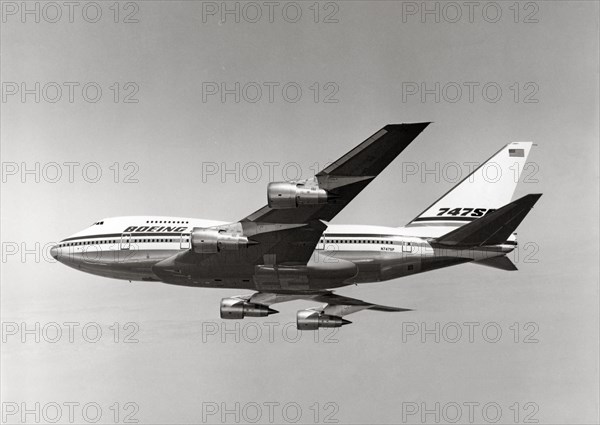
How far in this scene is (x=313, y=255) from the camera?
4497 centimetres

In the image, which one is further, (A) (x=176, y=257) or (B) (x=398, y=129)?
(A) (x=176, y=257)

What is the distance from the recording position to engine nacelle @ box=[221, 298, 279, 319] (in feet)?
173

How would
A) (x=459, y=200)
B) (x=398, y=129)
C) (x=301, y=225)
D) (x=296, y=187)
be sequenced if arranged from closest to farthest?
1. (x=398, y=129)
2. (x=296, y=187)
3. (x=301, y=225)
4. (x=459, y=200)

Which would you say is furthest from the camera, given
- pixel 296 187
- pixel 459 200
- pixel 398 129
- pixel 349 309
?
pixel 349 309

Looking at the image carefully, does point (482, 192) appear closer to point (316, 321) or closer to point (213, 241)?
point (316, 321)

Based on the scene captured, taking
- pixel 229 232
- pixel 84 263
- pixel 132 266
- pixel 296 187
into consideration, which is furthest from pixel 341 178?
pixel 84 263

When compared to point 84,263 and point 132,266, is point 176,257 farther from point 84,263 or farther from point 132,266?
point 84,263

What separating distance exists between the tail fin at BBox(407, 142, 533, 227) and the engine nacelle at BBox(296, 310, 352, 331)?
7.43 meters

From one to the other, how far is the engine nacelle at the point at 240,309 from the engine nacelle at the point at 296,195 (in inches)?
561

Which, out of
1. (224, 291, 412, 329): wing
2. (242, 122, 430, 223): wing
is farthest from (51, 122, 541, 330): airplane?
(224, 291, 412, 329): wing

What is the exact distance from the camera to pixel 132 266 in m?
46.5

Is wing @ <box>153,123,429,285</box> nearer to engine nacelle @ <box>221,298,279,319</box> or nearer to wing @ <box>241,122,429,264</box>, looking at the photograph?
wing @ <box>241,122,429,264</box>

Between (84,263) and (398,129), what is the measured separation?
1909 cm

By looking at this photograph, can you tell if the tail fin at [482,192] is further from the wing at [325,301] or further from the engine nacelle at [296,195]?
the engine nacelle at [296,195]
